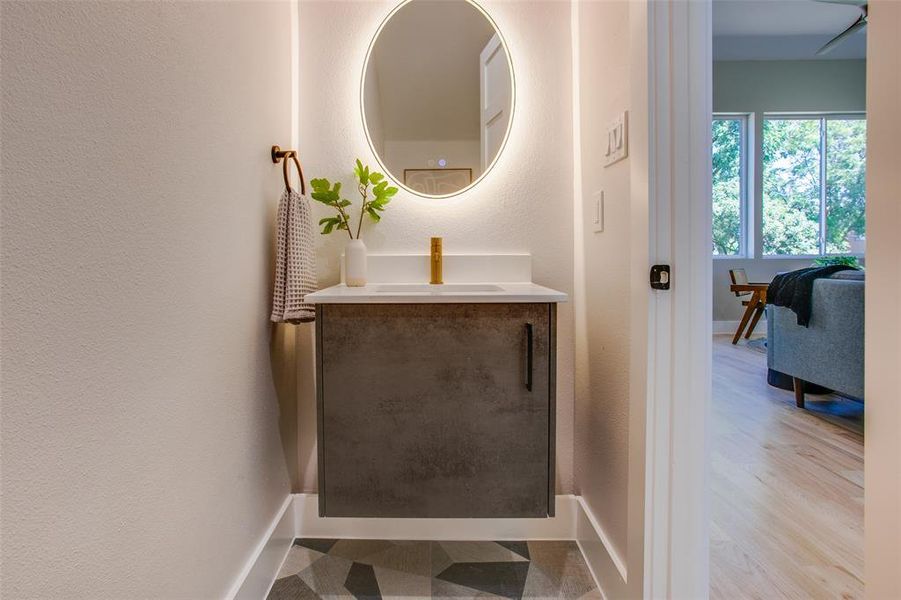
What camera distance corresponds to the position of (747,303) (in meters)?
5.08

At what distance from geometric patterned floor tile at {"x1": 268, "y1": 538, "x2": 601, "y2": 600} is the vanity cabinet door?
0.97ft

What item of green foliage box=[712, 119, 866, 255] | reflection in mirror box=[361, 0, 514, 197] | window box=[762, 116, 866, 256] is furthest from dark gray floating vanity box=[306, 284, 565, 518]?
window box=[762, 116, 866, 256]

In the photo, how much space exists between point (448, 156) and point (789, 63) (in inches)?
229

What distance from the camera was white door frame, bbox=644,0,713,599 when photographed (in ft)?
3.51

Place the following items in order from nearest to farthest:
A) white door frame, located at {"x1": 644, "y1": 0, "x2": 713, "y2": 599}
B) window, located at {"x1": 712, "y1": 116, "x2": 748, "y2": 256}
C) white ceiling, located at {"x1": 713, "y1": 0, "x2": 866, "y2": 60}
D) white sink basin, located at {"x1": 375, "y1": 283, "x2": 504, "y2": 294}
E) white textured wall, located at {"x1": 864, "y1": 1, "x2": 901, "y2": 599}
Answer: white textured wall, located at {"x1": 864, "y1": 1, "x2": 901, "y2": 599} < white door frame, located at {"x1": 644, "y1": 0, "x2": 713, "y2": 599} < white sink basin, located at {"x1": 375, "y1": 283, "x2": 504, "y2": 294} < white ceiling, located at {"x1": 713, "y1": 0, "x2": 866, "y2": 60} < window, located at {"x1": 712, "y1": 116, "x2": 748, "y2": 256}

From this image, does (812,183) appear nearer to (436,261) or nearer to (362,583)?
(436,261)

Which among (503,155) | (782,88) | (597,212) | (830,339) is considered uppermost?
(782,88)

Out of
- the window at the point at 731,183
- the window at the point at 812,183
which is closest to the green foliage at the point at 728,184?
the window at the point at 731,183

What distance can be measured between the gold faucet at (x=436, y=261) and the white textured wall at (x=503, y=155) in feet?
0.23

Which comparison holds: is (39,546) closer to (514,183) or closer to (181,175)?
(181,175)

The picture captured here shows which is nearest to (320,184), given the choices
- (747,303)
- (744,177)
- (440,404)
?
(440,404)

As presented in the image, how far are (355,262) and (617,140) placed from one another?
0.85 m

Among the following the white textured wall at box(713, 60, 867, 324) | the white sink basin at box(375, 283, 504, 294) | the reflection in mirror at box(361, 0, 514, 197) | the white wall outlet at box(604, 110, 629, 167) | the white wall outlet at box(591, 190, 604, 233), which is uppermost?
the white textured wall at box(713, 60, 867, 324)

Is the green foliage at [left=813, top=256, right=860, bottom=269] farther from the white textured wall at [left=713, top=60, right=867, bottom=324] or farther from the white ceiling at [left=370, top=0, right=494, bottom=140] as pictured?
the white ceiling at [left=370, top=0, right=494, bottom=140]
